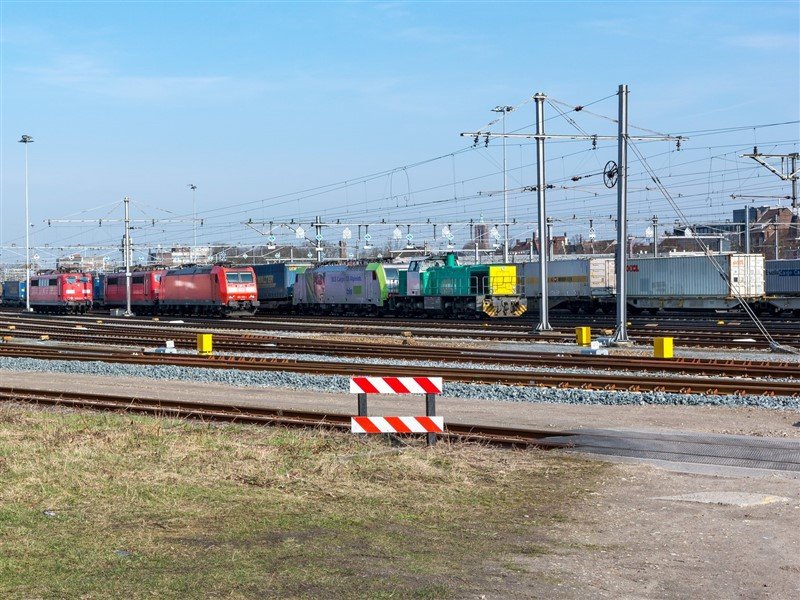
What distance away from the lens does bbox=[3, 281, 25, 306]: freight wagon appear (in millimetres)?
88938

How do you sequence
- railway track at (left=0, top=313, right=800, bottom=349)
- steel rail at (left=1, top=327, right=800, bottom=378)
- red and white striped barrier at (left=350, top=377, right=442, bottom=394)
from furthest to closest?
railway track at (left=0, top=313, right=800, bottom=349) < steel rail at (left=1, top=327, right=800, bottom=378) < red and white striped barrier at (left=350, top=377, right=442, bottom=394)

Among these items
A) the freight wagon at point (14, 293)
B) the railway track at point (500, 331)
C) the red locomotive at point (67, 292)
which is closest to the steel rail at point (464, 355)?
the railway track at point (500, 331)

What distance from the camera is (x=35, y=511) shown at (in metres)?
9.55

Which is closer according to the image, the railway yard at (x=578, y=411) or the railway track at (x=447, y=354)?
the railway yard at (x=578, y=411)

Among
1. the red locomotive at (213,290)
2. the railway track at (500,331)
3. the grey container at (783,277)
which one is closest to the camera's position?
the railway track at (500,331)

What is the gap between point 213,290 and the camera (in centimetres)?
6147

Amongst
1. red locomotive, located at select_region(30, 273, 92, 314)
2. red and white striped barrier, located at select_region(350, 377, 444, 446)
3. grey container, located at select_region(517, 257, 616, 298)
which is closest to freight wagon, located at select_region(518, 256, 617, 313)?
grey container, located at select_region(517, 257, 616, 298)

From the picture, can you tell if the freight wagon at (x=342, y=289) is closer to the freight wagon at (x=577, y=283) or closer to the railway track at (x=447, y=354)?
the freight wagon at (x=577, y=283)

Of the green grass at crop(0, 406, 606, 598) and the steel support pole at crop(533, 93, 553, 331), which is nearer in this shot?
the green grass at crop(0, 406, 606, 598)

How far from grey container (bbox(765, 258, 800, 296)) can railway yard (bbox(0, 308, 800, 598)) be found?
37.1ft

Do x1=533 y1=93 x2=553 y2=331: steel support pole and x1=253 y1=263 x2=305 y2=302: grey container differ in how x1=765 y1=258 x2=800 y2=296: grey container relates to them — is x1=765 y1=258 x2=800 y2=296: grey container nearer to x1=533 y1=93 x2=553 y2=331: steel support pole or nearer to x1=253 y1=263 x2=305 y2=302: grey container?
x1=533 y1=93 x2=553 y2=331: steel support pole

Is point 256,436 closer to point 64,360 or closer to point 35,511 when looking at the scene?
point 35,511

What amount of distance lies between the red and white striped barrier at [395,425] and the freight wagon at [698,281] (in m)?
38.6

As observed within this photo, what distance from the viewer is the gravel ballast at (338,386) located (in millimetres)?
18766
